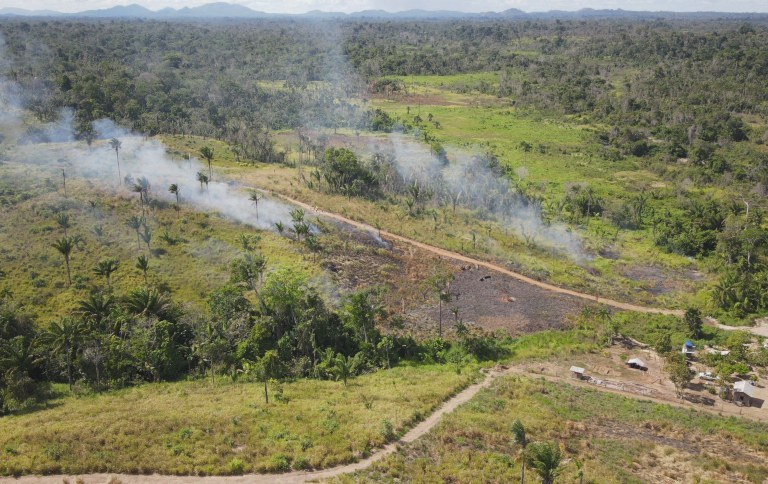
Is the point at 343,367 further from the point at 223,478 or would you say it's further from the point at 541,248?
the point at 541,248

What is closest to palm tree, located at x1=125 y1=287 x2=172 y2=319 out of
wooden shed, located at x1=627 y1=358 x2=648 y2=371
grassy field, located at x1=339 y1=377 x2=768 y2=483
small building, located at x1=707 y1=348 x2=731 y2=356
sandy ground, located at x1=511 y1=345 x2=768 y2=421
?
grassy field, located at x1=339 y1=377 x2=768 y2=483

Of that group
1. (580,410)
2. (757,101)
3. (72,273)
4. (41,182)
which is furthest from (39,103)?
(757,101)

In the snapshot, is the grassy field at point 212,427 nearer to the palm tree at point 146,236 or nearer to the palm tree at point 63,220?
the palm tree at point 146,236

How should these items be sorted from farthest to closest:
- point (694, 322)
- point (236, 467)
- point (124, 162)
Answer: point (124, 162)
point (694, 322)
point (236, 467)

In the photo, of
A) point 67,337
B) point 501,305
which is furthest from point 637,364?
point 67,337

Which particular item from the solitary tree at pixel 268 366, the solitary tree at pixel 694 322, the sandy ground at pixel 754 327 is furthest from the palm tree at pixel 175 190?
the sandy ground at pixel 754 327

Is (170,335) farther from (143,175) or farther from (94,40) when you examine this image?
(94,40)
